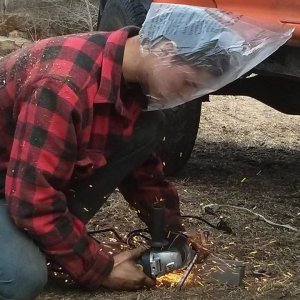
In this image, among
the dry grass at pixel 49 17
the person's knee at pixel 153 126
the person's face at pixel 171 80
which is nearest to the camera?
the person's face at pixel 171 80

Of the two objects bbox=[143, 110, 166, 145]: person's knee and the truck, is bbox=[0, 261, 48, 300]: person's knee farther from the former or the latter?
the truck

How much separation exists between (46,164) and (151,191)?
Result: 71 cm

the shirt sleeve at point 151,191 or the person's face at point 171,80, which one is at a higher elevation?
the person's face at point 171,80

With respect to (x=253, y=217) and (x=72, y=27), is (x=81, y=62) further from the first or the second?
(x=72, y=27)

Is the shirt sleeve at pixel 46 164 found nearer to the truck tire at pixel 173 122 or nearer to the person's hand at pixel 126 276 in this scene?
the person's hand at pixel 126 276

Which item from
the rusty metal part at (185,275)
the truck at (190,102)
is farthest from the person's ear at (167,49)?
the truck at (190,102)

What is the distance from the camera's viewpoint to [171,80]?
253cm

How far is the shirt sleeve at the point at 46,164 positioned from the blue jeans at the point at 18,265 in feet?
0.17

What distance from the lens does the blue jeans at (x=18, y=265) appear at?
2.66 metres

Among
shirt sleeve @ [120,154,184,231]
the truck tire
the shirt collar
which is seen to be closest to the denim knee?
shirt sleeve @ [120,154,184,231]

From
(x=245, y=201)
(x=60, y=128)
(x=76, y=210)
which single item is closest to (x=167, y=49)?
(x=60, y=128)

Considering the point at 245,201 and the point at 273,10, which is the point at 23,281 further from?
the point at 245,201

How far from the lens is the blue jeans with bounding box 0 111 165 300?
Result: 2660mm

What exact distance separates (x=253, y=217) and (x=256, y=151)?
2.04m
